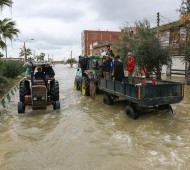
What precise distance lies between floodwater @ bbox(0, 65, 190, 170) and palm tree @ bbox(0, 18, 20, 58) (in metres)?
10.3

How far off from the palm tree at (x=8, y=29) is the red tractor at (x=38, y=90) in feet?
32.1

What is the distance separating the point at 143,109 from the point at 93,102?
437 cm

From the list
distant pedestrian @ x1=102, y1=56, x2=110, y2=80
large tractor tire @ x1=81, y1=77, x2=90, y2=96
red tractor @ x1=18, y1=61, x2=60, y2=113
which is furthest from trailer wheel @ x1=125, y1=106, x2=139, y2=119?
large tractor tire @ x1=81, y1=77, x2=90, y2=96

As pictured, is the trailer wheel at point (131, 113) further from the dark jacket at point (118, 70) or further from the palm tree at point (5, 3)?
the palm tree at point (5, 3)

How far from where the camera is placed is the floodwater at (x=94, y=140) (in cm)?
685

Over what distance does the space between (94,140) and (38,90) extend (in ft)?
14.4

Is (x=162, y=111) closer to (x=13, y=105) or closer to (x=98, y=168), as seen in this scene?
(x=98, y=168)

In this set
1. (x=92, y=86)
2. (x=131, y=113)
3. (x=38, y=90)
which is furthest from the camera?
(x=92, y=86)

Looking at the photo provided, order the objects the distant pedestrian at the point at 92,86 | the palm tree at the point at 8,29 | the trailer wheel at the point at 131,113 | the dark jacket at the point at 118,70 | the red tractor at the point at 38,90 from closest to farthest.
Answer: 1. the trailer wheel at the point at 131,113
2. the red tractor at the point at 38,90
3. the dark jacket at the point at 118,70
4. the distant pedestrian at the point at 92,86
5. the palm tree at the point at 8,29

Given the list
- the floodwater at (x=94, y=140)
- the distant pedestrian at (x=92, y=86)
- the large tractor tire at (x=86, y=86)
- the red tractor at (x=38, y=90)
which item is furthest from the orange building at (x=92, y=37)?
the floodwater at (x=94, y=140)

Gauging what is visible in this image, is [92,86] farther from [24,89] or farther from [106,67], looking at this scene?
[24,89]

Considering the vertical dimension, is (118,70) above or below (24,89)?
above

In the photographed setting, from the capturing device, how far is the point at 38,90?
12180 millimetres

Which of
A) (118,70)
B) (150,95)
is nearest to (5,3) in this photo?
(118,70)
